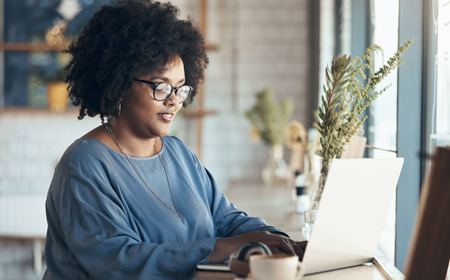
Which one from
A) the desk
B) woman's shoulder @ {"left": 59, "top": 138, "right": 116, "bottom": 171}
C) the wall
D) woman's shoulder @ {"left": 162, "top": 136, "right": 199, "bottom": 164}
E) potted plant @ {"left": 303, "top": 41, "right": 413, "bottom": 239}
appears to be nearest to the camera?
the desk

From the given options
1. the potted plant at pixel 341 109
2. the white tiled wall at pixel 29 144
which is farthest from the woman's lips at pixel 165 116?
the white tiled wall at pixel 29 144

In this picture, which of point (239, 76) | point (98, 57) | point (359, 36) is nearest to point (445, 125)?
point (98, 57)

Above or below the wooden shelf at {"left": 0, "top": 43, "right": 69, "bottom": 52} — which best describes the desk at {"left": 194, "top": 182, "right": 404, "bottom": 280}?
below

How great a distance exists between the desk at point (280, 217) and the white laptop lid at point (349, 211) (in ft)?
0.12

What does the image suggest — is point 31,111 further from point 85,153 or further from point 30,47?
point 85,153

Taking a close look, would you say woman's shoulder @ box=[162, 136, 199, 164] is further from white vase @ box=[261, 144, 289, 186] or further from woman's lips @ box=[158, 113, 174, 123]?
white vase @ box=[261, 144, 289, 186]

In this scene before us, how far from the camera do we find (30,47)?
394cm

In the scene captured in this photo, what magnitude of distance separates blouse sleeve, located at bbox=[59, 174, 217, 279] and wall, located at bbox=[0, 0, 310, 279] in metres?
2.96

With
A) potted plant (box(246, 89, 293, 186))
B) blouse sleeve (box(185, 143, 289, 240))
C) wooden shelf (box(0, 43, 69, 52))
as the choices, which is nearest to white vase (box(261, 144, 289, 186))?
potted plant (box(246, 89, 293, 186))

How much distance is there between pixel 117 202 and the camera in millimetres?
1220

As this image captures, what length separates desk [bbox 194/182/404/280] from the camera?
1.08 metres

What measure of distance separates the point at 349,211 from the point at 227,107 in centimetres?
334

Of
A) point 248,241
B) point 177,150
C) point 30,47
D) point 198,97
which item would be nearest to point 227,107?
point 198,97

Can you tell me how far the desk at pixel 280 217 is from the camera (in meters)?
1.08
